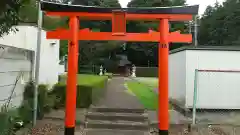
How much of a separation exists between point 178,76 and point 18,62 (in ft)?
20.4

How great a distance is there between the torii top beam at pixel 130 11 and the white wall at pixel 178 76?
3.72 meters

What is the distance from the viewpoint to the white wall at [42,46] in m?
9.97

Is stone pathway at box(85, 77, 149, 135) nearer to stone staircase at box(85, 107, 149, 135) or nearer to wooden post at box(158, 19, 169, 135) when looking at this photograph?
stone staircase at box(85, 107, 149, 135)

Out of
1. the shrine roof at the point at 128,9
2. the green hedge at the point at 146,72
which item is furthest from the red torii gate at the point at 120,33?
the green hedge at the point at 146,72

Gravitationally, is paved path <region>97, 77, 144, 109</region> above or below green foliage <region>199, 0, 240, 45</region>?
below

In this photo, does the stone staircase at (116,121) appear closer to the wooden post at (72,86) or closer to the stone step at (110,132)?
the stone step at (110,132)

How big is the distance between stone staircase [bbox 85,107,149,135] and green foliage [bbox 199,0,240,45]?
4033 cm

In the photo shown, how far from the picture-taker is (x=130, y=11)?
8570 millimetres

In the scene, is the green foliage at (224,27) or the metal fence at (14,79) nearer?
the metal fence at (14,79)

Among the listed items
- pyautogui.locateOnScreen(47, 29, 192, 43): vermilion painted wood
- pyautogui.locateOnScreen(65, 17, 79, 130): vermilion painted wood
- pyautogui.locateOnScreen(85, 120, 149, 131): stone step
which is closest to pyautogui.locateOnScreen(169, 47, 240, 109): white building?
pyautogui.locateOnScreen(85, 120, 149, 131): stone step

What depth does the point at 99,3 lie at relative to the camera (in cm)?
5144

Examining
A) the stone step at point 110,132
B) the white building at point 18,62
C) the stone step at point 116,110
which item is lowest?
the stone step at point 110,132

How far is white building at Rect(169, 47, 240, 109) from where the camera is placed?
1147 centimetres

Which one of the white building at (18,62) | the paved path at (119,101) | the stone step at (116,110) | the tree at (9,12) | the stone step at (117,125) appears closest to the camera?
the tree at (9,12)
